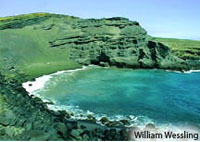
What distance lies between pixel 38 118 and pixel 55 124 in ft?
5.96

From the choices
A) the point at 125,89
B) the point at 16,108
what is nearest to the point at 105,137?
the point at 16,108

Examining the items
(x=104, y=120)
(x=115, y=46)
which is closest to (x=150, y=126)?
(x=104, y=120)

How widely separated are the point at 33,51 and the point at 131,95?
108 ft

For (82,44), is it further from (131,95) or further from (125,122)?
(125,122)

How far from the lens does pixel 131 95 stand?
3459 centimetres

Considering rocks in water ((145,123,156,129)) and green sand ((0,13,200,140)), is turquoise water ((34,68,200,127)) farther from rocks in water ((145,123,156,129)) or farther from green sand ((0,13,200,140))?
green sand ((0,13,200,140))

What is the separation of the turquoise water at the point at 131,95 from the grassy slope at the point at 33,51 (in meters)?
7.98

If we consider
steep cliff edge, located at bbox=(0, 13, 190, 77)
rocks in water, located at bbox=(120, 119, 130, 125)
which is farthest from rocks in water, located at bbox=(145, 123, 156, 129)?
steep cliff edge, located at bbox=(0, 13, 190, 77)

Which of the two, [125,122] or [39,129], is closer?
[39,129]

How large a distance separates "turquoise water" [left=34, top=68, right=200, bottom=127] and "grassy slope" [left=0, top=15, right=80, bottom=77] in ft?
26.2

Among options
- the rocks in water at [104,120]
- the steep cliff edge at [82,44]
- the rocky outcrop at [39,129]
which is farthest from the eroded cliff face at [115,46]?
the rocky outcrop at [39,129]

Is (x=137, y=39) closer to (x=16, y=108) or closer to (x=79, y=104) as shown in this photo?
(x=79, y=104)

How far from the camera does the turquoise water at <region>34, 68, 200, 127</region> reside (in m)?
27.2

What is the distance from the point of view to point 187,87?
4159cm
